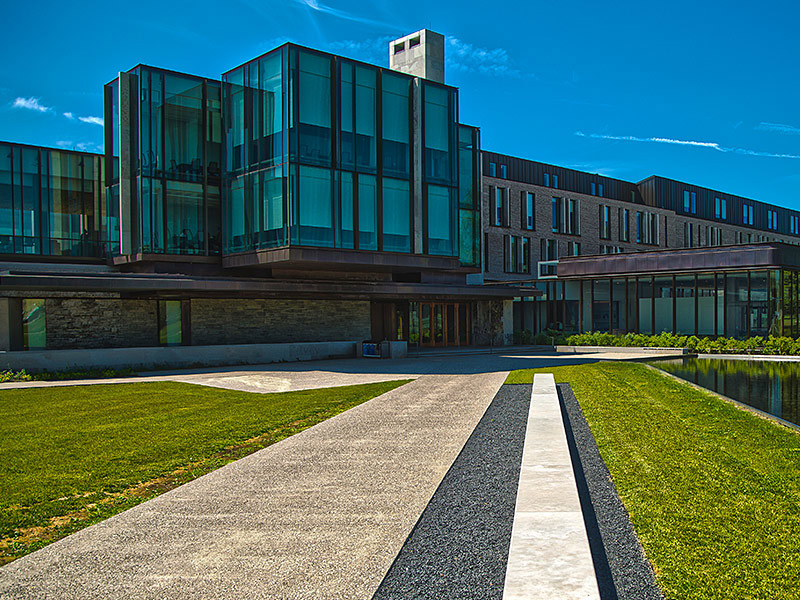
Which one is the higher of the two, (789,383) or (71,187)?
(71,187)

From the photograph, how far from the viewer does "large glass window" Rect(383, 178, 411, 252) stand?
2969cm

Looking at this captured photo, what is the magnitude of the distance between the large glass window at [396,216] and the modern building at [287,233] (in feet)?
0.23

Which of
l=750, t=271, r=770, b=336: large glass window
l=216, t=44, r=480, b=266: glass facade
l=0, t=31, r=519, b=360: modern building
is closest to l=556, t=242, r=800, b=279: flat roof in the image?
l=750, t=271, r=770, b=336: large glass window

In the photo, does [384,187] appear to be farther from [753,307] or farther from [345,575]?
[345,575]

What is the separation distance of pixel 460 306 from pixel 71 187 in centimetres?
2161

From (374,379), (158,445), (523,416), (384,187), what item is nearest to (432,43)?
(384,187)

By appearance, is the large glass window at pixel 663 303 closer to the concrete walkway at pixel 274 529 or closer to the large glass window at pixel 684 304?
the large glass window at pixel 684 304

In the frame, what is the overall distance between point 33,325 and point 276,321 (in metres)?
9.80

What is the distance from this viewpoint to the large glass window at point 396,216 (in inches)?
1169

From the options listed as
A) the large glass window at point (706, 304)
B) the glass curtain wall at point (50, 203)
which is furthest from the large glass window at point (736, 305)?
the glass curtain wall at point (50, 203)

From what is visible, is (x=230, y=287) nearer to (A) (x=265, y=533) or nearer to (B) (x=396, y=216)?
(B) (x=396, y=216)

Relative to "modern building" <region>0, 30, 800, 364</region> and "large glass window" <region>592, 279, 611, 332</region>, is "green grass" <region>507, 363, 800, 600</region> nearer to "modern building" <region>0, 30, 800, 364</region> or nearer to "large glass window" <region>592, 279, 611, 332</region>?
"modern building" <region>0, 30, 800, 364</region>

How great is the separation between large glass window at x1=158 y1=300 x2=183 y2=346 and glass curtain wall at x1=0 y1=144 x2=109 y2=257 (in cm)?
723

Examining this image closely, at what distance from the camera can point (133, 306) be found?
28406 mm
